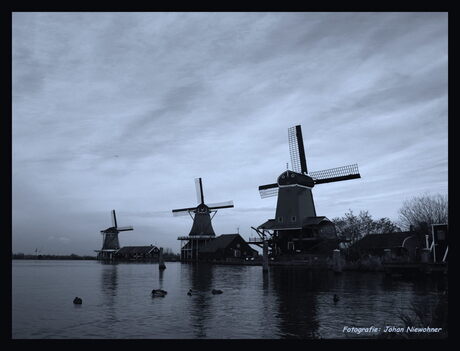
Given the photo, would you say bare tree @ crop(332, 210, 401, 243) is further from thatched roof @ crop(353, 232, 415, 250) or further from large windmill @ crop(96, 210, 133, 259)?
large windmill @ crop(96, 210, 133, 259)

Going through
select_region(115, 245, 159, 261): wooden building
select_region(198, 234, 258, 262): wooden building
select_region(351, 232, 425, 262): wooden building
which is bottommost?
select_region(115, 245, 159, 261): wooden building

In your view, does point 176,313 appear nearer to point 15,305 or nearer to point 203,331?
point 203,331

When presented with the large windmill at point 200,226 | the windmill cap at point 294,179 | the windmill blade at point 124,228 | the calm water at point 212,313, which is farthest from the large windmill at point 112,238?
the calm water at point 212,313

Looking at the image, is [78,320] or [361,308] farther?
[361,308]

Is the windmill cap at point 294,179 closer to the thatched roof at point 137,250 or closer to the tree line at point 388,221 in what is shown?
the tree line at point 388,221

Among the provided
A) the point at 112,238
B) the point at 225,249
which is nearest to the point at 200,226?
the point at 225,249

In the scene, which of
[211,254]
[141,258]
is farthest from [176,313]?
[141,258]

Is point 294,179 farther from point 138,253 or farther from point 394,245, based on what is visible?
point 138,253

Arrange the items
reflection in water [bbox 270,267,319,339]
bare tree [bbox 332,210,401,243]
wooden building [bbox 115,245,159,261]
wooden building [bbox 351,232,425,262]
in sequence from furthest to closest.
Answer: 1. wooden building [bbox 115,245,159,261]
2. bare tree [bbox 332,210,401,243]
3. wooden building [bbox 351,232,425,262]
4. reflection in water [bbox 270,267,319,339]

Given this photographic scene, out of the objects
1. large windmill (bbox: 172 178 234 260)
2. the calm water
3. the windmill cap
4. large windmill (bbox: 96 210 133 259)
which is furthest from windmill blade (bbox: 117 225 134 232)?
the calm water
